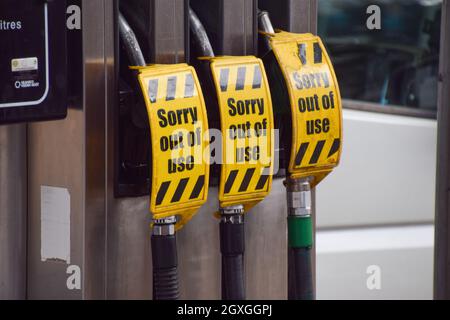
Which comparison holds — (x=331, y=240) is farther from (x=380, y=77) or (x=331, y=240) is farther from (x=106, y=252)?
(x=106, y=252)

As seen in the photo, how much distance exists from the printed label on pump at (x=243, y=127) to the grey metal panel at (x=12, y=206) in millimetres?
273

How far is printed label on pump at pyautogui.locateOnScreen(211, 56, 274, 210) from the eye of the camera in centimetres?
145

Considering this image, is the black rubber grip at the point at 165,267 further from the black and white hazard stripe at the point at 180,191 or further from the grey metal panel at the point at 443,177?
the grey metal panel at the point at 443,177

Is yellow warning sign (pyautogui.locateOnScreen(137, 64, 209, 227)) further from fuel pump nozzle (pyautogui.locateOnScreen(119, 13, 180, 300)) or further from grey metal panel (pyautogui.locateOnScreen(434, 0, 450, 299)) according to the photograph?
grey metal panel (pyautogui.locateOnScreen(434, 0, 450, 299))

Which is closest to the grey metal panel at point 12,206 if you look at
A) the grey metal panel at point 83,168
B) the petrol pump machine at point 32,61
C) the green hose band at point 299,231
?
the grey metal panel at point 83,168

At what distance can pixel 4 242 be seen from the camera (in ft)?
4.86

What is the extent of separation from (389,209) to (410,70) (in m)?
0.42

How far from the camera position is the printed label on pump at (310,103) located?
4.94ft

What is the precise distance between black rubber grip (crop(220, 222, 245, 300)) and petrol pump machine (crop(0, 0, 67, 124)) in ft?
0.96

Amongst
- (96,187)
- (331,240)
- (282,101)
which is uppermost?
(282,101)

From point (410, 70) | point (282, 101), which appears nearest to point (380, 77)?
point (410, 70)

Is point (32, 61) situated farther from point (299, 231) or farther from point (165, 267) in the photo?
point (299, 231)
